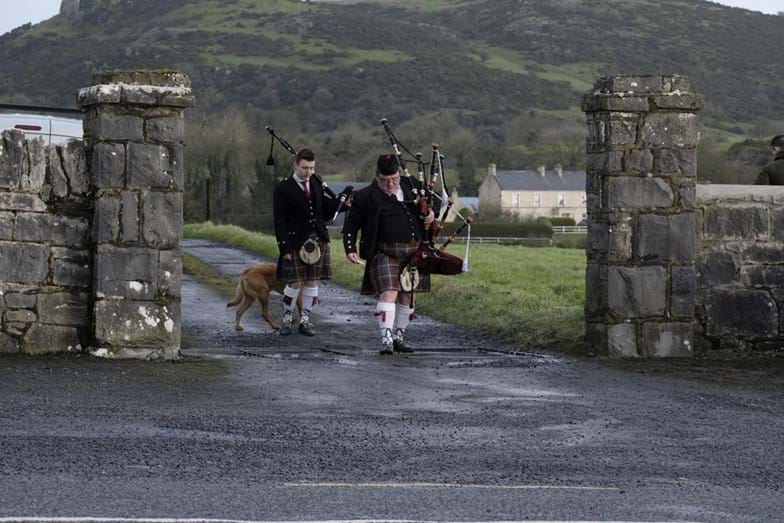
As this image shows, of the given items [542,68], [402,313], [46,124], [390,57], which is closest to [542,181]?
[390,57]

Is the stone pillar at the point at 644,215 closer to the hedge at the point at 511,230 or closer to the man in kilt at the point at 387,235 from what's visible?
the man in kilt at the point at 387,235

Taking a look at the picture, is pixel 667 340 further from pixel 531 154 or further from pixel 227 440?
pixel 531 154

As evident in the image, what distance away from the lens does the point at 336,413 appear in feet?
32.8

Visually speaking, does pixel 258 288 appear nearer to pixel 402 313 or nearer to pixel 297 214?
pixel 297 214

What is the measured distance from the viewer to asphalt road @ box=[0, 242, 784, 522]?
6910mm

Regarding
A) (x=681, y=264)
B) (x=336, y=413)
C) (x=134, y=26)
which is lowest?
(x=336, y=413)

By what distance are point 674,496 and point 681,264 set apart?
6795 millimetres

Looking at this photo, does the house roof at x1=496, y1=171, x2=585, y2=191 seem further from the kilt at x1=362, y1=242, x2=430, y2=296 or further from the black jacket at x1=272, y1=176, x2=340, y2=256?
the kilt at x1=362, y1=242, x2=430, y2=296

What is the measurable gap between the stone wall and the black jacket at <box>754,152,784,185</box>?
5905 millimetres

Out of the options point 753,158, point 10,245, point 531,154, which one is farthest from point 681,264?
point 531,154

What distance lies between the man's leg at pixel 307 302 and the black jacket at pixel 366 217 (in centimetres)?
130

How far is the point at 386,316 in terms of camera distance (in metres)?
14.1

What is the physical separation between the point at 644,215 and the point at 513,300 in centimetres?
579

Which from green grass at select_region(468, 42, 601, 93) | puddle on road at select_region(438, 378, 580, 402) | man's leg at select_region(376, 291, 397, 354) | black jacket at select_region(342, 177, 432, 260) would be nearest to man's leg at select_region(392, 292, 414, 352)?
man's leg at select_region(376, 291, 397, 354)
